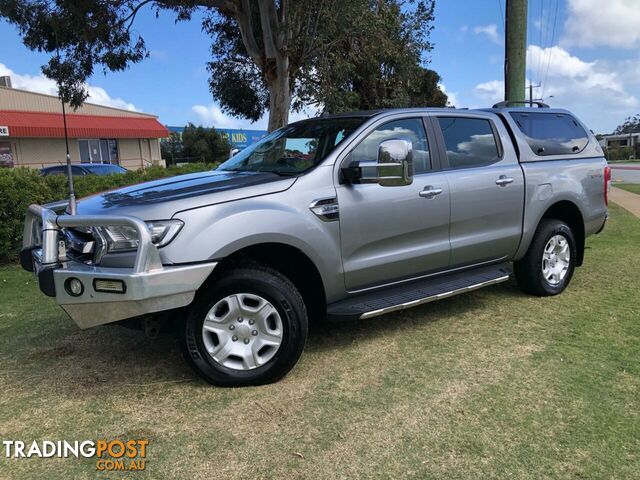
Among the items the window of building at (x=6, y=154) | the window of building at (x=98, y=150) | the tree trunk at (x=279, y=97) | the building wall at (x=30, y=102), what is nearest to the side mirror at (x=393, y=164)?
the tree trunk at (x=279, y=97)

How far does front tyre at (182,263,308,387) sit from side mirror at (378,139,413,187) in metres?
1.02

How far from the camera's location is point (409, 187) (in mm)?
4305

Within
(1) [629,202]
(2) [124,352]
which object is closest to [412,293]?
(2) [124,352]

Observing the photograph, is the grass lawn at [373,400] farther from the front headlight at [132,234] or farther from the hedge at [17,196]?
the hedge at [17,196]

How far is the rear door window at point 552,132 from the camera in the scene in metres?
5.44

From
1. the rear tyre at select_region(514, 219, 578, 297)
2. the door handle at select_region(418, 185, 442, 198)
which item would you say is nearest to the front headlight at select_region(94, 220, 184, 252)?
the door handle at select_region(418, 185, 442, 198)

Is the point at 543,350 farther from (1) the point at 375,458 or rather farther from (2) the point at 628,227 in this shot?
(2) the point at 628,227

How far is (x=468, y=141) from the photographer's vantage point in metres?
4.92

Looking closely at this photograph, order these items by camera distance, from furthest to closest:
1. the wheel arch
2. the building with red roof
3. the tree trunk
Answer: the building with red roof
the tree trunk
the wheel arch

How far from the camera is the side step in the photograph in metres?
3.95

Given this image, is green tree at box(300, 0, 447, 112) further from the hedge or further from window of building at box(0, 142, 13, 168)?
window of building at box(0, 142, 13, 168)

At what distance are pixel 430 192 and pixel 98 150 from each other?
35.7 m

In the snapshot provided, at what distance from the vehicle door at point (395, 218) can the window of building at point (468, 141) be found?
224 mm

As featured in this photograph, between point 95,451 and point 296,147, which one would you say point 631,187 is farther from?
point 95,451
